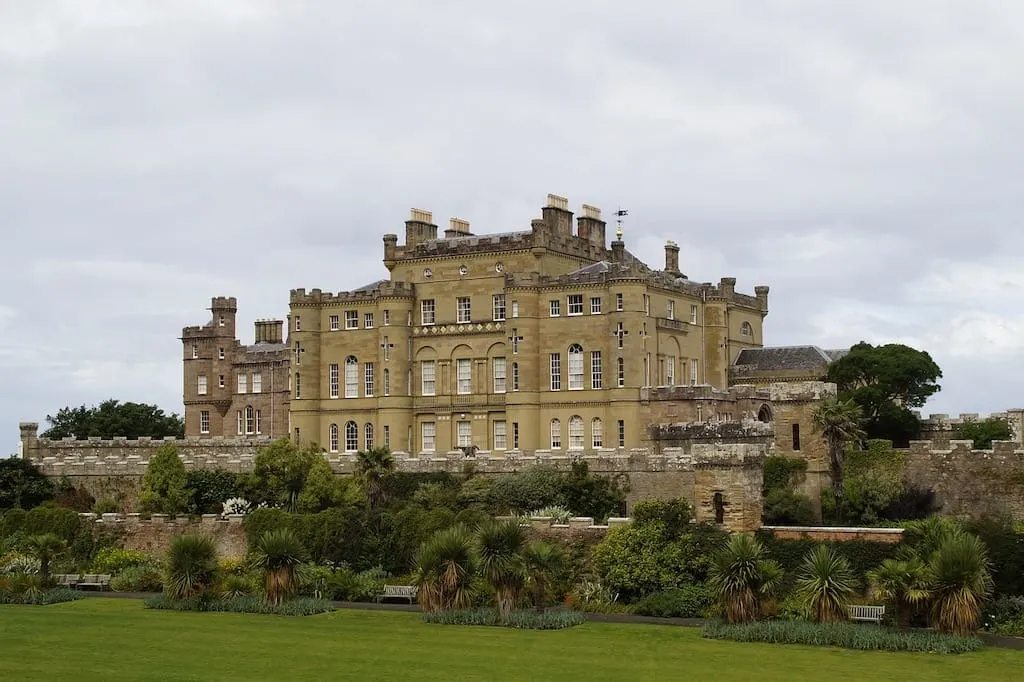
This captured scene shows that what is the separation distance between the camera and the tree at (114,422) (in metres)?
91.5

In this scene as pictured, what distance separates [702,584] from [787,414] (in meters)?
16.8

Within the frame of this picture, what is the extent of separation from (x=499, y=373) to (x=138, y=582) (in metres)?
23.3

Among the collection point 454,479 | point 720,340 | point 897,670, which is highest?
point 720,340

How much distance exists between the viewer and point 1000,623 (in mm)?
Result: 36344

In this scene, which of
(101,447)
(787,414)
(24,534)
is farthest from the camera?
(101,447)

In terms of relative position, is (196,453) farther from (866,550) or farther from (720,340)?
(866,550)

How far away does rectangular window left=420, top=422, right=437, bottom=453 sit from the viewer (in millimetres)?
68500

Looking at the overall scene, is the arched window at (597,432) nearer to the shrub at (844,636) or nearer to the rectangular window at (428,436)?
the rectangular window at (428,436)

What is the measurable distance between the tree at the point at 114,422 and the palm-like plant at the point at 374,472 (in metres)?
38.6

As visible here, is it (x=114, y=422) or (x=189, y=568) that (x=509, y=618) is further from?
(x=114, y=422)

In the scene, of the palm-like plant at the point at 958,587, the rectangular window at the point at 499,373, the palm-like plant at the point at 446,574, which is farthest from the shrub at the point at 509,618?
the rectangular window at the point at 499,373

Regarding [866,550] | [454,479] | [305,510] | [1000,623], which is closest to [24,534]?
[305,510]

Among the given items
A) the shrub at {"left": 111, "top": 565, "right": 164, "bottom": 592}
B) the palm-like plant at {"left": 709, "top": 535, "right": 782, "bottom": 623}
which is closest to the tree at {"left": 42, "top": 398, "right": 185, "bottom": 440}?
the shrub at {"left": 111, "top": 565, "right": 164, "bottom": 592}

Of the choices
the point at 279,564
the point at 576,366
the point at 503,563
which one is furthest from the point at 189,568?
the point at 576,366
